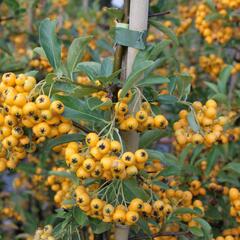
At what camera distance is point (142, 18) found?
140cm

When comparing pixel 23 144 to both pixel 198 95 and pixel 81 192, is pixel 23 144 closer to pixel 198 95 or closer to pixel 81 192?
pixel 81 192

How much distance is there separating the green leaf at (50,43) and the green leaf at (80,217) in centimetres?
49

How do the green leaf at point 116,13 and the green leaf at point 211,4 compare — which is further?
the green leaf at point 211,4

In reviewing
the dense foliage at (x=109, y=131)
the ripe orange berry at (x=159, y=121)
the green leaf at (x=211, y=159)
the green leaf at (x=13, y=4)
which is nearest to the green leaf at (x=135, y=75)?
the dense foliage at (x=109, y=131)

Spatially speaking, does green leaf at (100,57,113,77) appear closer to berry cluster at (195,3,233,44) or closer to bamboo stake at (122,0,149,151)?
bamboo stake at (122,0,149,151)

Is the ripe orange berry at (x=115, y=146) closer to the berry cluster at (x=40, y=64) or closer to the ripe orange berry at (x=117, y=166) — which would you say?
the ripe orange berry at (x=117, y=166)

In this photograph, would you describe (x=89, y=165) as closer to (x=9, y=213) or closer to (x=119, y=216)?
(x=119, y=216)

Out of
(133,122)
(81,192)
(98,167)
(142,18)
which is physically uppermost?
(142,18)

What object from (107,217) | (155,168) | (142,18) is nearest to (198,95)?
(155,168)

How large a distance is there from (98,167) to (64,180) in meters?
0.89

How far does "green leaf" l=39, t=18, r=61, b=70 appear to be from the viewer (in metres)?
1.40

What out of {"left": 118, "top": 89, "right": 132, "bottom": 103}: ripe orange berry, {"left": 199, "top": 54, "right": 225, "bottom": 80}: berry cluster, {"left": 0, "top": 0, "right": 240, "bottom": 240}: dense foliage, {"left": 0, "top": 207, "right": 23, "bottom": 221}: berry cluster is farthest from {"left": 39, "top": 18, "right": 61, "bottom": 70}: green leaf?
{"left": 0, "top": 207, "right": 23, "bottom": 221}: berry cluster

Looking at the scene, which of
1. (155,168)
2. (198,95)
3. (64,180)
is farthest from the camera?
(198,95)

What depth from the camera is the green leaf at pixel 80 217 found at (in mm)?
1448
